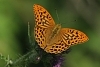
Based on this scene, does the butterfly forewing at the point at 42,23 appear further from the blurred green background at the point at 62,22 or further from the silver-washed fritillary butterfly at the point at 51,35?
the blurred green background at the point at 62,22

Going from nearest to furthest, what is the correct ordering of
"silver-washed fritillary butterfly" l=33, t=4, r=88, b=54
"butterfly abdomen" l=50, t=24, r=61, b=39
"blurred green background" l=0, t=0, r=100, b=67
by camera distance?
"silver-washed fritillary butterfly" l=33, t=4, r=88, b=54
"butterfly abdomen" l=50, t=24, r=61, b=39
"blurred green background" l=0, t=0, r=100, b=67

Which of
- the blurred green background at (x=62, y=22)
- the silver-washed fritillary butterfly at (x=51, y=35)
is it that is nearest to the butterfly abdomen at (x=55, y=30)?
the silver-washed fritillary butterfly at (x=51, y=35)

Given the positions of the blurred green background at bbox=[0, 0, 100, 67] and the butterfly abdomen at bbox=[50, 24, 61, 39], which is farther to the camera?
the blurred green background at bbox=[0, 0, 100, 67]

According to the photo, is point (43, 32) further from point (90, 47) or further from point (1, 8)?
point (90, 47)

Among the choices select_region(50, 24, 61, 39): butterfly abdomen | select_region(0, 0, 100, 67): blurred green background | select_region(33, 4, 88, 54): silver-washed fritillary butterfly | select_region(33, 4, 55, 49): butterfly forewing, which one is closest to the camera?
select_region(33, 4, 88, 54): silver-washed fritillary butterfly

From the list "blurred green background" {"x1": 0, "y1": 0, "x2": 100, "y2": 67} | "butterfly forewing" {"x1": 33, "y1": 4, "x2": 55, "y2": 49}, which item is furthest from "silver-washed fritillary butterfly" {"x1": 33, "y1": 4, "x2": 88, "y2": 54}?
"blurred green background" {"x1": 0, "y1": 0, "x2": 100, "y2": 67}

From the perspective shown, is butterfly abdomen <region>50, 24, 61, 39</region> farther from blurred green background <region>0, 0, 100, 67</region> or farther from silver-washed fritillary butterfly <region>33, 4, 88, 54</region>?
blurred green background <region>0, 0, 100, 67</region>

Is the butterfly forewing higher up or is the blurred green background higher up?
the butterfly forewing
